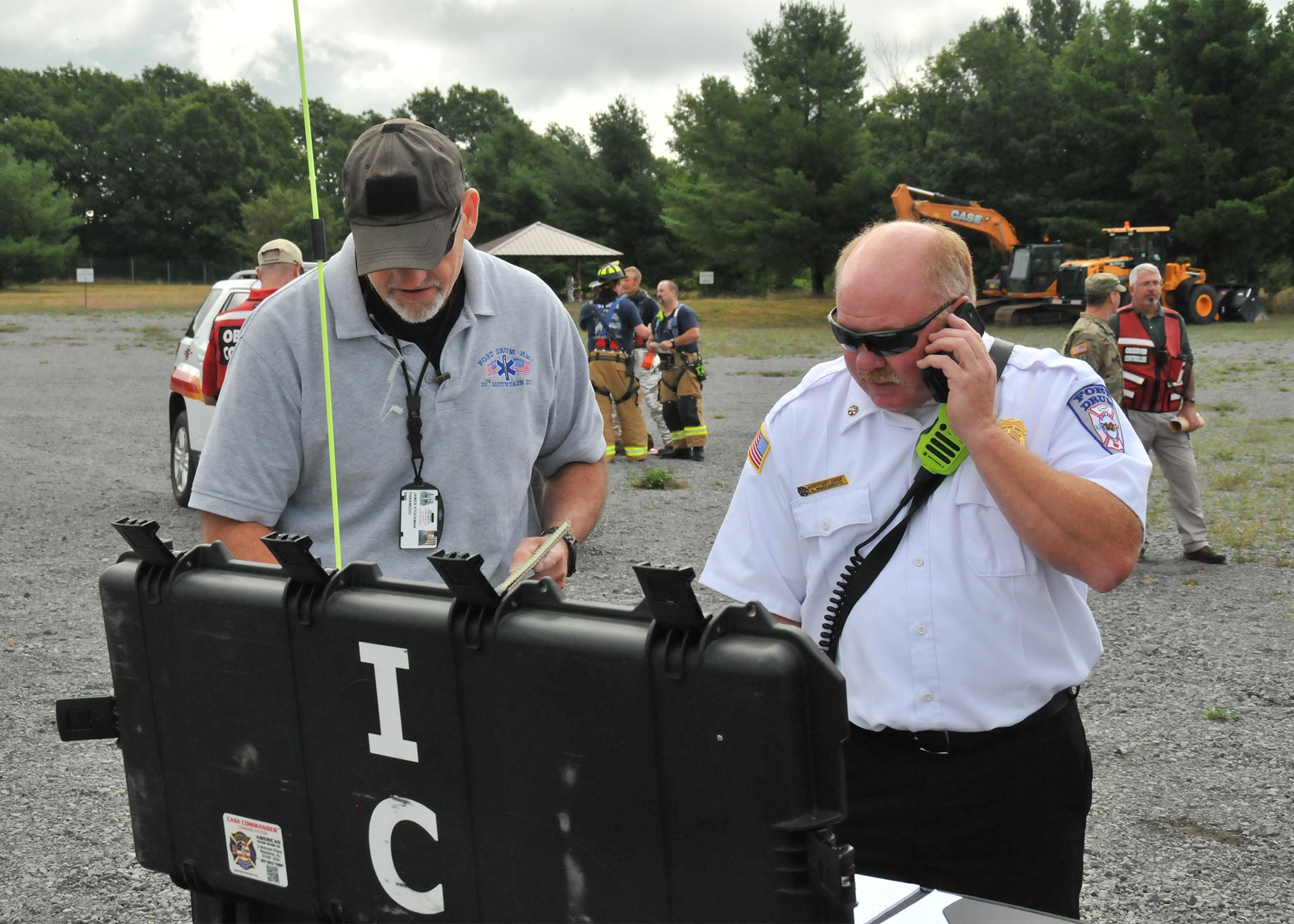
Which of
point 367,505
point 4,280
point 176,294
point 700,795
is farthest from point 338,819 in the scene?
point 4,280

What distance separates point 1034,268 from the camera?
119 feet

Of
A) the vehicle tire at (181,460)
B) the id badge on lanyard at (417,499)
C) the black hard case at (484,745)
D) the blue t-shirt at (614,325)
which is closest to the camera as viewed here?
the black hard case at (484,745)

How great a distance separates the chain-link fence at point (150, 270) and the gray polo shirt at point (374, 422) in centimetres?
8513

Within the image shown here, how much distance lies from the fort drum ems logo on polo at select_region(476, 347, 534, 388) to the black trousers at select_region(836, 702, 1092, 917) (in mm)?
990

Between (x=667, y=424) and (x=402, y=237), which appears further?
(x=667, y=424)

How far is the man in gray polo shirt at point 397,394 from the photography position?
7.39 ft

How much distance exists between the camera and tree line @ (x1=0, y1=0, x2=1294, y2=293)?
146 feet

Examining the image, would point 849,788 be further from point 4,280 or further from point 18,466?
point 4,280

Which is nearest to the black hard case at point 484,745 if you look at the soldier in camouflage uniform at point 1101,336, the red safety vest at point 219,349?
the red safety vest at point 219,349

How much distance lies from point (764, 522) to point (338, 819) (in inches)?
48.9

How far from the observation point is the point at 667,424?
13633 mm

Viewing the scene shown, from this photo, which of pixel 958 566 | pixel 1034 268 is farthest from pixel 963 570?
pixel 1034 268

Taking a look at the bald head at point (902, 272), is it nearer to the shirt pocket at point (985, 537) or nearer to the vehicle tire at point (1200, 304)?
the shirt pocket at point (985, 537)

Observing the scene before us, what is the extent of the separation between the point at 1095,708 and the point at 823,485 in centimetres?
376
